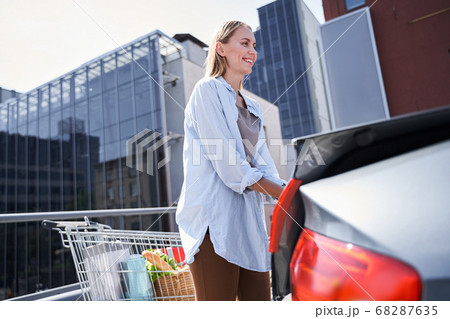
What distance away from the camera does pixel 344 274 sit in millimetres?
327

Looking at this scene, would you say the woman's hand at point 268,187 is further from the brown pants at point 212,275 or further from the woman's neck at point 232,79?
the woman's neck at point 232,79

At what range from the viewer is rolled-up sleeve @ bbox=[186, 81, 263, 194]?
1.77 feet

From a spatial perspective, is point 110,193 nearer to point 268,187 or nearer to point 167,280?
point 167,280

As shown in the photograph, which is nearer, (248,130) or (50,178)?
(248,130)

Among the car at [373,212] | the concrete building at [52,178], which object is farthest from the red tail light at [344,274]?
the concrete building at [52,178]

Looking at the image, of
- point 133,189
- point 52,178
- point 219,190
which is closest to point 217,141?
point 219,190

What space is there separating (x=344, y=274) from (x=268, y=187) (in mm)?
210

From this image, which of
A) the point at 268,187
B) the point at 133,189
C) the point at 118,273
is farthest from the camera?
the point at 133,189

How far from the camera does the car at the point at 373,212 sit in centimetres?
29

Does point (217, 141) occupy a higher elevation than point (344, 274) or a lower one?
higher

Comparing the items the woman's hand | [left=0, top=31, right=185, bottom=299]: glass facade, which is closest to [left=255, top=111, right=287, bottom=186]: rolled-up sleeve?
the woman's hand

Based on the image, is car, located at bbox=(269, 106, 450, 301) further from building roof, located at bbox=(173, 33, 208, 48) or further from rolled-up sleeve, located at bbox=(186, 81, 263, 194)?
building roof, located at bbox=(173, 33, 208, 48)

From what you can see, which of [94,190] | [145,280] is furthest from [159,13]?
[94,190]
